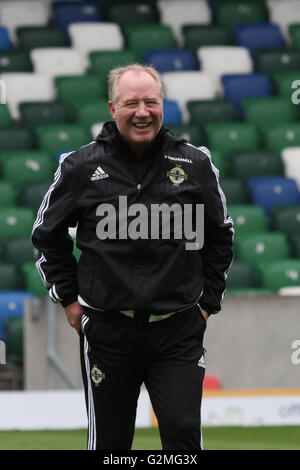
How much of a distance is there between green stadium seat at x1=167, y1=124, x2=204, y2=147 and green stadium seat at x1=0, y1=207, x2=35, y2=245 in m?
2.13

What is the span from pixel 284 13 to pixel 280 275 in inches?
217

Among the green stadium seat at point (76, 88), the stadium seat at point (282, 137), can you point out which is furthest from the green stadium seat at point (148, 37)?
the stadium seat at point (282, 137)

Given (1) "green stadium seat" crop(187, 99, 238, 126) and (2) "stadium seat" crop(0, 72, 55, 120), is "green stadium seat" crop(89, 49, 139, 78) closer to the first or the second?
(2) "stadium seat" crop(0, 72, 55, 120)

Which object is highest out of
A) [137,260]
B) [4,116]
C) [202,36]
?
[202,36]

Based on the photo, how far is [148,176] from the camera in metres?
4.42

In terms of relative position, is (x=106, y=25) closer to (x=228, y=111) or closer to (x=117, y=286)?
(x=228, y=111)

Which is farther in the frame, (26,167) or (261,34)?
(261,34)

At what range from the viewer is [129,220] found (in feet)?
14.4

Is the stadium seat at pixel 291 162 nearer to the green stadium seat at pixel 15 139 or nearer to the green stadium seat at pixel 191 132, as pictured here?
the green stadium seat at pixel 191 132

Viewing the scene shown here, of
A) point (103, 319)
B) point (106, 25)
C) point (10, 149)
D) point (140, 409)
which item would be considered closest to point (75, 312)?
point (103, 319)

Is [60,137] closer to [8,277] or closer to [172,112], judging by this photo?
[172,112]

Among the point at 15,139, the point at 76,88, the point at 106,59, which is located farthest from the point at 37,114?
the point at 106,59

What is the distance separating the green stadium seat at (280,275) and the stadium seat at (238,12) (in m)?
5.14

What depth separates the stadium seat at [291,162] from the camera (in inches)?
492
